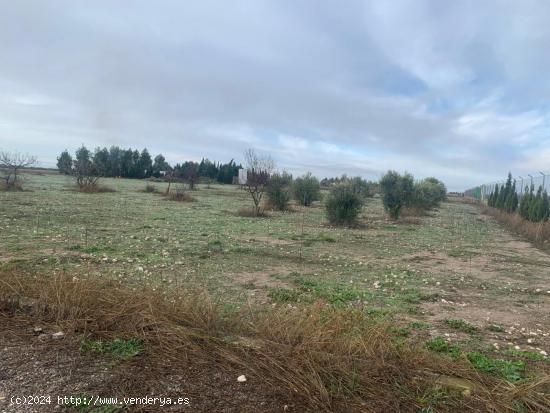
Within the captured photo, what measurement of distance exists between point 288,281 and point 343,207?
40.5 feet

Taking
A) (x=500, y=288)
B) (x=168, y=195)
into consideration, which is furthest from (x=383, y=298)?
(x=168, y=195)

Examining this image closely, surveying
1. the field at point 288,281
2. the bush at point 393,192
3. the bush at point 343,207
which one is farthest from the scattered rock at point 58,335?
the bush at point 393,192

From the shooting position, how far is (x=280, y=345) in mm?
3297

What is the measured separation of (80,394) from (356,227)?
56.5 ft

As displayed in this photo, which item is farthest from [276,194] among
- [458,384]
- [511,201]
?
[458,384]

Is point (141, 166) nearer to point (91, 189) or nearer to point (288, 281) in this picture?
point (91, 189)

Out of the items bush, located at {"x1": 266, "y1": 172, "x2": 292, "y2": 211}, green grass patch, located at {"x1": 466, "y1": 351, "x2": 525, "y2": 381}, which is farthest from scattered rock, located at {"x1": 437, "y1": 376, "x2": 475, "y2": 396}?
bush, located at {"x1": 266, "y1": 172, "x2": 292, "y2": 211}

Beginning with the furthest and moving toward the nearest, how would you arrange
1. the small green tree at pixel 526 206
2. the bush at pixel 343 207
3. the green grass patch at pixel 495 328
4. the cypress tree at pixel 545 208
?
the small green tree at pixel 526 206
the cypress tree at pixel 545 208
the bush at pixel 343 207
the green grass patch at pixel 495 328

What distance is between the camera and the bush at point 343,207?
63.7 feet

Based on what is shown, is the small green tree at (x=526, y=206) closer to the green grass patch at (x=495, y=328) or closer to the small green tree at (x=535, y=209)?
the small green tree at (x=535, y=209)

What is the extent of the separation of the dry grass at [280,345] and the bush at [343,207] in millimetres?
15378

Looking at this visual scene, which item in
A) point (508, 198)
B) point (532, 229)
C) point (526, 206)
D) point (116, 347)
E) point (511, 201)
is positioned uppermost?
point (508, 198)

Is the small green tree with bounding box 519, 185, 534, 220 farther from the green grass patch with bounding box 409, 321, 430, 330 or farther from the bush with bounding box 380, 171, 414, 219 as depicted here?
the green grass patch with bounding box 409, 321, 430, 330

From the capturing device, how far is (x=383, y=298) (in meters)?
6.55
